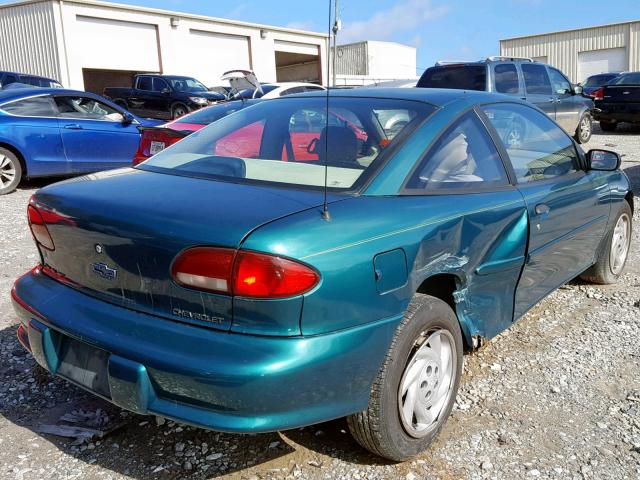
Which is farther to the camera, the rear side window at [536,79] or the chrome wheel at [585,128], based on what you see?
the chrome wheel at [585,128]

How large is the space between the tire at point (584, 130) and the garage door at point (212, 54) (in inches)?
744

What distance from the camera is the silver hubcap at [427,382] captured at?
2.54 meters

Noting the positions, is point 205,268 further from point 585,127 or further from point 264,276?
point 585,127

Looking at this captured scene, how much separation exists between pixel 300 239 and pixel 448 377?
3.65 ft

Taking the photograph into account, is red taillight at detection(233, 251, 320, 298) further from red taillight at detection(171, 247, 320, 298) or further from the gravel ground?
the gravel ground

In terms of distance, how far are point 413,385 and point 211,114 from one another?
543 cm

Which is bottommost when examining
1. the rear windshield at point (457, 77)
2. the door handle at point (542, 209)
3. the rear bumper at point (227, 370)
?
the rear bumper at point (227, 370)

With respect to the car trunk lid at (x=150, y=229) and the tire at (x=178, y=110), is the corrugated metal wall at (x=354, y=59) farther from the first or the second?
the car trunk lid at (x=150, y=229)

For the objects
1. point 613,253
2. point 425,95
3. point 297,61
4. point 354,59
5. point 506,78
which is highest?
point 354,59

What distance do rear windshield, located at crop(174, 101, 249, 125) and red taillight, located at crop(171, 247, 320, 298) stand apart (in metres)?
5.08

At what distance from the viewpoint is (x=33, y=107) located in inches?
356

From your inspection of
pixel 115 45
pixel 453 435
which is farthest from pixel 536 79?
pixel 115 45

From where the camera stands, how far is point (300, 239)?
6.95 feet

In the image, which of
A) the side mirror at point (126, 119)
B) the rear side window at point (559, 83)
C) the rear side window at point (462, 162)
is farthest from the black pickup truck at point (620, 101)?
the rear side window at point (462, 162)
